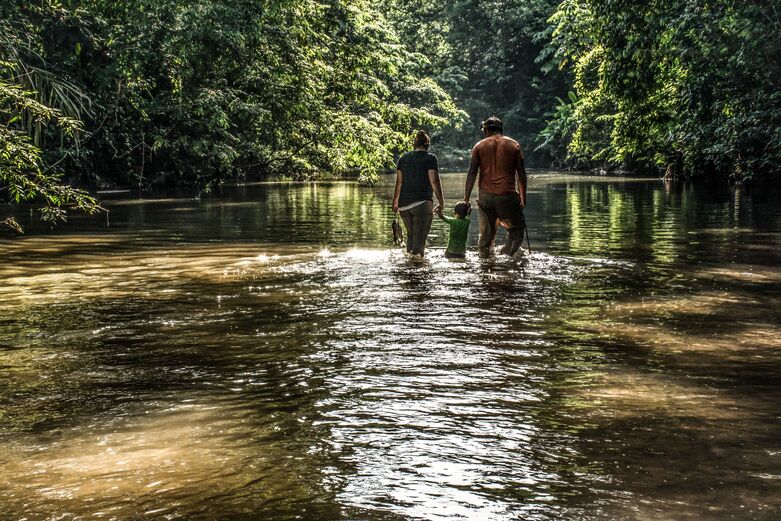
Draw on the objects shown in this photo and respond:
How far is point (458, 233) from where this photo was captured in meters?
14.2

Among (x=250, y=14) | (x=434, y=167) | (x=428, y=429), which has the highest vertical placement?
(x=250, y=14)

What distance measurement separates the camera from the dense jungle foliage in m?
24.1

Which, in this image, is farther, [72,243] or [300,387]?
[72,243]

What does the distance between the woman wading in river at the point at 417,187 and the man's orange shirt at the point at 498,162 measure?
74 cm

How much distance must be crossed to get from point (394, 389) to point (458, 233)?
25.3ft

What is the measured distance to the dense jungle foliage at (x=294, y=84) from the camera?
79.2ft

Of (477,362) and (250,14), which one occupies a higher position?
(250,14)

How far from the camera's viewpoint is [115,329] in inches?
357

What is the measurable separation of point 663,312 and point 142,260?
8.40 m

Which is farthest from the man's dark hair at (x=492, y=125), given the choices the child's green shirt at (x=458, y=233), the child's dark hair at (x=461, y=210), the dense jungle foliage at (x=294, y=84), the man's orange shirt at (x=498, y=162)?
the dense jungle foliage at (x=294, y=84)

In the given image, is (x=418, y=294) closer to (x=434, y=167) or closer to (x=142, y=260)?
(x=434, y=167)

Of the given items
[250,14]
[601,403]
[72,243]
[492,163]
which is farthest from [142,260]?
[250,14]

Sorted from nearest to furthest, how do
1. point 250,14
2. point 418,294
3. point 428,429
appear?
point 428,429 → point 418,294 → point 250,14

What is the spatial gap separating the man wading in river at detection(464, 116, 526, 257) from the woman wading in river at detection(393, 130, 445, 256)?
65 centimetres
